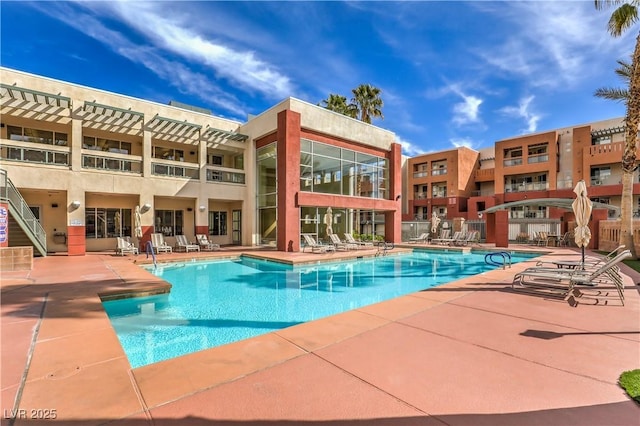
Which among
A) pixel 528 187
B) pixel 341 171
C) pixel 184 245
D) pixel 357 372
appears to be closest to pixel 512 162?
pixel 528 187

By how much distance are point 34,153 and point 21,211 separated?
313 centimetres

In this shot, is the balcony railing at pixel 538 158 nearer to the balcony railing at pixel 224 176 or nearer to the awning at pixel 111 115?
the balcony railing at pixel 224 176

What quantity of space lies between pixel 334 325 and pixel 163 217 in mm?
17777

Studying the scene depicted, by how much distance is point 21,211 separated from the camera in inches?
481

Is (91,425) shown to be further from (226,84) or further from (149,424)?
(226,84)

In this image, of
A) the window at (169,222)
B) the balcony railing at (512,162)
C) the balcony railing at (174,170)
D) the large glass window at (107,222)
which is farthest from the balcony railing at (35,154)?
the balcony railing at (512,162)

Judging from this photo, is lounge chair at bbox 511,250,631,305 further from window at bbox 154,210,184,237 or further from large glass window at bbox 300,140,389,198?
window at bbox 154,210,184,237

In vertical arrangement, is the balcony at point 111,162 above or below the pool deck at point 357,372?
above

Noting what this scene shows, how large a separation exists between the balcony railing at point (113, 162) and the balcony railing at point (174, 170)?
82cm

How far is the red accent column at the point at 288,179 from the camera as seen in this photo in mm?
17125

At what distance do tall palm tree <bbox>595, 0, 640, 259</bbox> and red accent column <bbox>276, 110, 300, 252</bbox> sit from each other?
1431 cm

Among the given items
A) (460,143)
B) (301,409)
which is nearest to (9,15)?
(301,409)

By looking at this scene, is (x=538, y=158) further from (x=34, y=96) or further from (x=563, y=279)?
(x=34, y=96)

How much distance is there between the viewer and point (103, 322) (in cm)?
500
